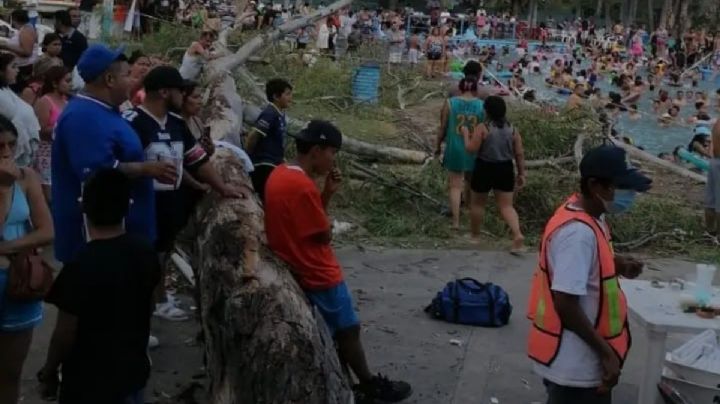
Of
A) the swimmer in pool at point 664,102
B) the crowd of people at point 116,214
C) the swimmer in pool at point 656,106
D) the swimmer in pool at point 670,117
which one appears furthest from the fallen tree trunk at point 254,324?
the swimmer in pool at point 656,106

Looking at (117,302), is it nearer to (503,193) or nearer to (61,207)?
(61,207)

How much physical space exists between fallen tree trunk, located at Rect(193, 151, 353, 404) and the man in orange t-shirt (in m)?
0.14

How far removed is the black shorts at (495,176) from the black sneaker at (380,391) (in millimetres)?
4047

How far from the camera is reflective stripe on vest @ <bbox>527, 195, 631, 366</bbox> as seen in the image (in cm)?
394

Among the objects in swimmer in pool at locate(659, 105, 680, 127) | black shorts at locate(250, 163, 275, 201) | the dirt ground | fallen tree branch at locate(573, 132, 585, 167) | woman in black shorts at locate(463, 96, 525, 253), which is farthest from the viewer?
swimmer in pool at locate(659, 105, 680, 127)

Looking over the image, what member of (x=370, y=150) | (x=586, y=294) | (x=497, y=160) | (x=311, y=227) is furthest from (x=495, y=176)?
(x=586, y=294)

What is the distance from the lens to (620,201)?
160 inches

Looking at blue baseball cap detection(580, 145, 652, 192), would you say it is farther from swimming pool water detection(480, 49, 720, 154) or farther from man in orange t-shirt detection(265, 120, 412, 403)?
swimming pool water detection(480, 49, 720, 154)

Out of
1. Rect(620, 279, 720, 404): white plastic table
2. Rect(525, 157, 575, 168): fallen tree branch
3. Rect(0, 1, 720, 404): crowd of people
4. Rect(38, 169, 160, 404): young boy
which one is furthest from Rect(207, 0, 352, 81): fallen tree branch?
Rect(38, 169, 160, 404): young boy

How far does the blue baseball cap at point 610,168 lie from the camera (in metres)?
3.94

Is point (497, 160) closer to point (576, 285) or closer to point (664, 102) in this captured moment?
point (576, 285)

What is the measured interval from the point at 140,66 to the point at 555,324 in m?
4.09

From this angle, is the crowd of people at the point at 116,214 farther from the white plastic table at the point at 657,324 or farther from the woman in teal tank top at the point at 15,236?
the white plastic table at the point at 657,324

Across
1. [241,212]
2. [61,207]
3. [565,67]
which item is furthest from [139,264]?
[565,67]
